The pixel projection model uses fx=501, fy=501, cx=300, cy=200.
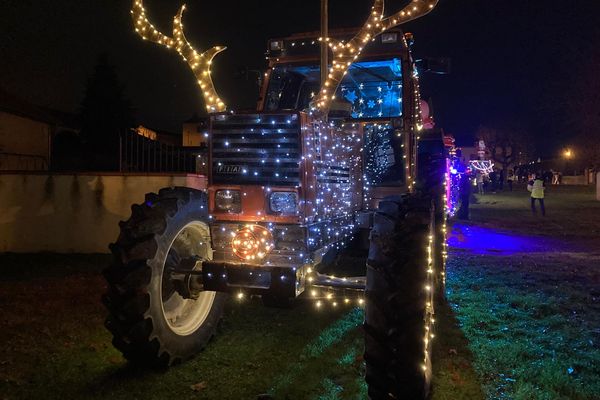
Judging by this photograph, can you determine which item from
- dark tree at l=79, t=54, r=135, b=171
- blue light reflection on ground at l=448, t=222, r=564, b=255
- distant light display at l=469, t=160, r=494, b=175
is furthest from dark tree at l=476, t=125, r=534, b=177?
blue light reflection on ground at l=448, t=222, r=564, b=255

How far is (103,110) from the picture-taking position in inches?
1464

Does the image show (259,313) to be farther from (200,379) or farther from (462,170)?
(462,170)

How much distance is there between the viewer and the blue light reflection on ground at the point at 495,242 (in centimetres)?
1188

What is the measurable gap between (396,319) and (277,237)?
1400 millimetres

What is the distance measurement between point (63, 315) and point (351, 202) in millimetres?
3928

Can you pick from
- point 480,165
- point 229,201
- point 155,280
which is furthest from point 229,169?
point 480,165

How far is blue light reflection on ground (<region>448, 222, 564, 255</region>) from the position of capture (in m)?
11.9

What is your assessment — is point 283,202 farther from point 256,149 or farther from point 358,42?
point 358,42

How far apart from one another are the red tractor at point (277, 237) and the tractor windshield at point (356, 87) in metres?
0.64

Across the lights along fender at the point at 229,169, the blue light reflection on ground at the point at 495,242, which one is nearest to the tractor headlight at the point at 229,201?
the lights along fender at the point at 229,169

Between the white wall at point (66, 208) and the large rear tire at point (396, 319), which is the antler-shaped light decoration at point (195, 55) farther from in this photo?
the white wall at point (66, 208)

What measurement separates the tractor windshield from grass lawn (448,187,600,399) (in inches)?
115

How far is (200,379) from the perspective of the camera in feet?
14.9

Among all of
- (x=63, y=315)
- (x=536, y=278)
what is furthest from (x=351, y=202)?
(x=536, y=278)
